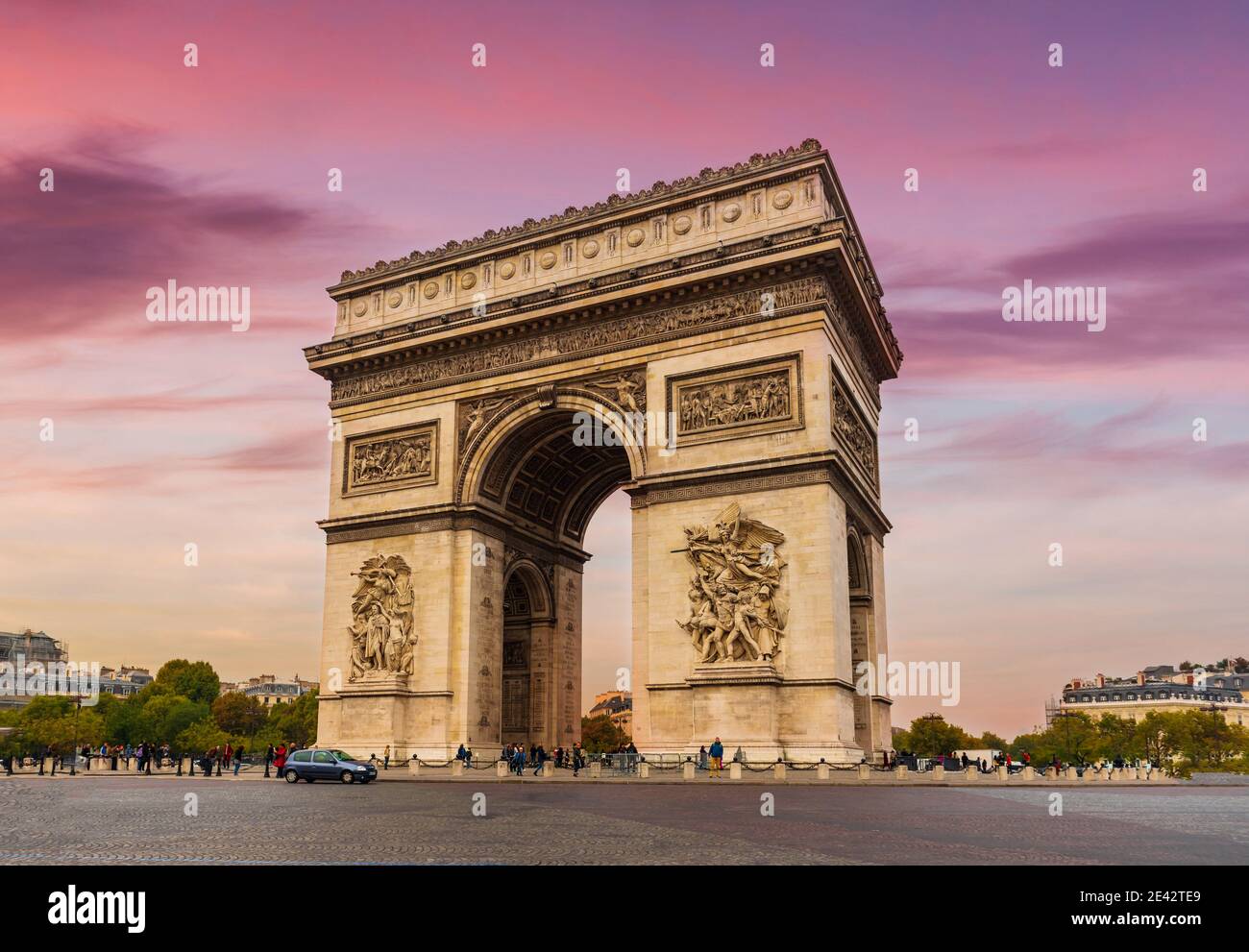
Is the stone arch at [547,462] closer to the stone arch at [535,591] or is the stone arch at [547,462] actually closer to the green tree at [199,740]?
the stone arch at [535,591]

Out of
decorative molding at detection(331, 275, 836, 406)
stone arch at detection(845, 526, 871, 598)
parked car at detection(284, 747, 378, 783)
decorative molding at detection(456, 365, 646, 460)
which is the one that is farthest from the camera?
stone arch at detection(845, 526, 871, 598)

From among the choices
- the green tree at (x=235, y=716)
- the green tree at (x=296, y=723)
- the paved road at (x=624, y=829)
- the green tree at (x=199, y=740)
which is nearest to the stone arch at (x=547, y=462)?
the paved road at (x=624, y=829)

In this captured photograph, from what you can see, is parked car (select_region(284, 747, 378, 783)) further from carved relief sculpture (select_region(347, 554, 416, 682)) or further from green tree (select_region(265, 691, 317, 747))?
green tree (select_region(265, 691, 317, 747))

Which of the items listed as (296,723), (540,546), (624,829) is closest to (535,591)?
(540,546)

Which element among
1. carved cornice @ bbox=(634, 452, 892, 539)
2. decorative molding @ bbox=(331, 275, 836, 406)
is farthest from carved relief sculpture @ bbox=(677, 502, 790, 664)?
decorative molding @ bbox=(331, 275, 836, 406)

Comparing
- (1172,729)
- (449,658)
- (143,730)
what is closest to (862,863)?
(449,658)
